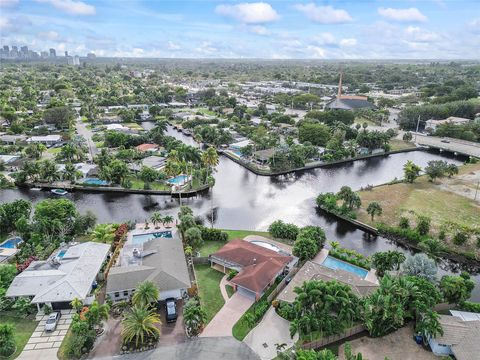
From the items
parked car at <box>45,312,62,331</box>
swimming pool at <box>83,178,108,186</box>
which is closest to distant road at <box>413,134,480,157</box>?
swimming pool at <box>83,178,108,186</box>

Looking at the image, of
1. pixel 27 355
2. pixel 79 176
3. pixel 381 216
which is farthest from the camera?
pixel 79 176

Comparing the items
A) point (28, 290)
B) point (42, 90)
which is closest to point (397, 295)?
point (28, 290)

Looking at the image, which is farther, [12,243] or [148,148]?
[148,148]

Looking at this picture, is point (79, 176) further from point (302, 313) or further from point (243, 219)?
point (302, 313)

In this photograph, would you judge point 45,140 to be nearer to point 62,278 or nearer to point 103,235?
point 103,235

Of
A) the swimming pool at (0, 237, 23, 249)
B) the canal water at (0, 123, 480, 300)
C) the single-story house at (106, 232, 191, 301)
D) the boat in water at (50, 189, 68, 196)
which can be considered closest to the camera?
the single-story house at (106, 232, 191, 301)

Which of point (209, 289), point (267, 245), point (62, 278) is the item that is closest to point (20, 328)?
point (62, 278)

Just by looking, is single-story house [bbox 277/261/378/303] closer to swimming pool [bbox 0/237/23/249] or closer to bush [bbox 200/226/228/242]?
bush [bbox 200/226/228/242]
